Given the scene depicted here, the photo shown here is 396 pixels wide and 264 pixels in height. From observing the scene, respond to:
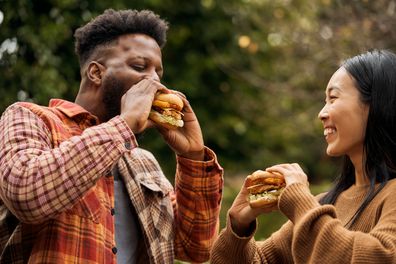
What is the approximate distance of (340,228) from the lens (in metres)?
3.29

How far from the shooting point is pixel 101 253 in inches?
152

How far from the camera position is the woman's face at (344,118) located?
3.61 m

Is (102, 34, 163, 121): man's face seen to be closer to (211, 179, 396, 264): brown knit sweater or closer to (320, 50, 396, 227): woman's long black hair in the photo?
(211, 179, 396, 264): brown knit sweater

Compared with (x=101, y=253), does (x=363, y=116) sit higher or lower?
higher

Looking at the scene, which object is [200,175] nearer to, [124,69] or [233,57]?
[124,69]

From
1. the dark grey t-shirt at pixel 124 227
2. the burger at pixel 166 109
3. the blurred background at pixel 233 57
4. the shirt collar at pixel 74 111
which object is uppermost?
the burger at pixel 166 109

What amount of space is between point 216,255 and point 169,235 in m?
0.55

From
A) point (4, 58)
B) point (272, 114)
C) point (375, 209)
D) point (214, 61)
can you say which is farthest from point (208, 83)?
point (375, 209)

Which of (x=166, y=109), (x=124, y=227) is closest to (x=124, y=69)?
(x=166, y=109)

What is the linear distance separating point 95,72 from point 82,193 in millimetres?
938

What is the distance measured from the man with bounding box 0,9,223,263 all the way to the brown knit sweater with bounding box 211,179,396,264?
0.66 metres

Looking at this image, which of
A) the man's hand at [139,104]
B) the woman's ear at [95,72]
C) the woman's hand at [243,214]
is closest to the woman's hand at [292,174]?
the woman's hand at [243,214]

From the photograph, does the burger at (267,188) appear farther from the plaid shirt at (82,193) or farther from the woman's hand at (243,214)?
the plaid shirt at (82,193)

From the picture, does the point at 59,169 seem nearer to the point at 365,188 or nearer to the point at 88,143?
the point at 88,143
